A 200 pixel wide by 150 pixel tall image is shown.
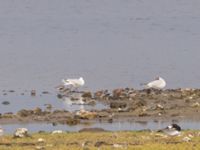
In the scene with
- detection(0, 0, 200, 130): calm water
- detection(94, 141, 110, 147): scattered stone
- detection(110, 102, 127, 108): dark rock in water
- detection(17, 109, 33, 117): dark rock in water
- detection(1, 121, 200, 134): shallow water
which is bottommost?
detection(94, 141, 110, 147): scattered stone

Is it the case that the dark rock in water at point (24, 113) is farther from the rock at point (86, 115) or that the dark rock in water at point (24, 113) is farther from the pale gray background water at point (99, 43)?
the pale gray background water at point (99, 43)

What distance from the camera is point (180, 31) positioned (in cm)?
4594

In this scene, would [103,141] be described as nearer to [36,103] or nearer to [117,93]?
[36,103]

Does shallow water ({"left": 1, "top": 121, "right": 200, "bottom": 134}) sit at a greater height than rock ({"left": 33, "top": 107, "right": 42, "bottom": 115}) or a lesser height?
lesser

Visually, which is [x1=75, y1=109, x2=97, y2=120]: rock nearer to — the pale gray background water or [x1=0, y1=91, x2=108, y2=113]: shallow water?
[x1=0, y1=91, x2=108, y2=113]: shallow water

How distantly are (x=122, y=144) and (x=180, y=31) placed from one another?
30124 mm

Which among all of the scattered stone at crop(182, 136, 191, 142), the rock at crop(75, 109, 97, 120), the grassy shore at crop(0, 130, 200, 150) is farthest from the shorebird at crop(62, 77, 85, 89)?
the scattered stone at crop(182, 136, 191, 142)

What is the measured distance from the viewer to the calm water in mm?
31562

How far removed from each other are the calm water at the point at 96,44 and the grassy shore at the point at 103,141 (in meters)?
7.51

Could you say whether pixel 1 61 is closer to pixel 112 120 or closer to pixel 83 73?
pixel 83 73

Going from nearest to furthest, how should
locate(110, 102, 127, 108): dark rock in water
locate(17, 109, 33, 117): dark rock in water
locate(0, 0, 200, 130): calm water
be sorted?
locate(17, 109, 33, 117): dark rock in water < locate(110, 102, 127, 108): dark rock in water < locate(0, 0, 200, 130): calm water

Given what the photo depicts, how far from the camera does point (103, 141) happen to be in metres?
16.7

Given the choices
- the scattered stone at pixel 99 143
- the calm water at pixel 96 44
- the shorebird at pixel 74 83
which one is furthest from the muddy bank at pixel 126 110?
the scattered stone at pixel 99 143

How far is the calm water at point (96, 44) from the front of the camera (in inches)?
1243
